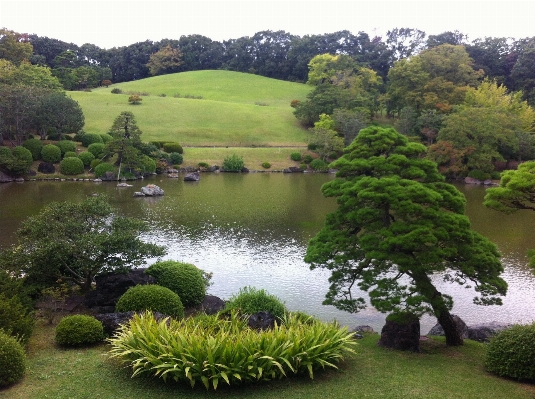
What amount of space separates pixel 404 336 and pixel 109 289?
24.2ft

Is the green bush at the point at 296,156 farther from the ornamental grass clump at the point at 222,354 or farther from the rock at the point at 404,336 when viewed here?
the ornamental grass clump at the point at 222,354

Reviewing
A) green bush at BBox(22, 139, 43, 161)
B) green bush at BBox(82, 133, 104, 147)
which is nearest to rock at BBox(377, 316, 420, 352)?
green bush at BBox(22, 139, 43, 161)

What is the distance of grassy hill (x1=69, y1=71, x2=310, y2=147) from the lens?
6456 centimetres

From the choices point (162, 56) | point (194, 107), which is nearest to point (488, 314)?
point (194, 107)

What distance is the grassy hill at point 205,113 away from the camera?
6456 cm

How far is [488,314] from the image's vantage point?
47.6 feet

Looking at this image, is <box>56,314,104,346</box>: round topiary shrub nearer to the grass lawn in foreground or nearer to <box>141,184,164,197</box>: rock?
the grass lawn in foreground

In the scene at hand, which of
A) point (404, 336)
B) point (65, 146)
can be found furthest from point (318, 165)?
point (404, 336)

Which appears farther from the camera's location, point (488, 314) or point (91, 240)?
point (488, 314)

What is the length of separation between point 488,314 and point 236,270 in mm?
8681

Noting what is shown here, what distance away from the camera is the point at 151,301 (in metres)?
10.8

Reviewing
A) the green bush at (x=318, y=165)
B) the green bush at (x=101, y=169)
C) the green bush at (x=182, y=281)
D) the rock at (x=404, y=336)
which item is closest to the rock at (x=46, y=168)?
the green bush at (x=101, y=169)

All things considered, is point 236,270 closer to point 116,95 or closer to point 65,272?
point 65,272

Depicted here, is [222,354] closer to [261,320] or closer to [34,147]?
[261,320]
